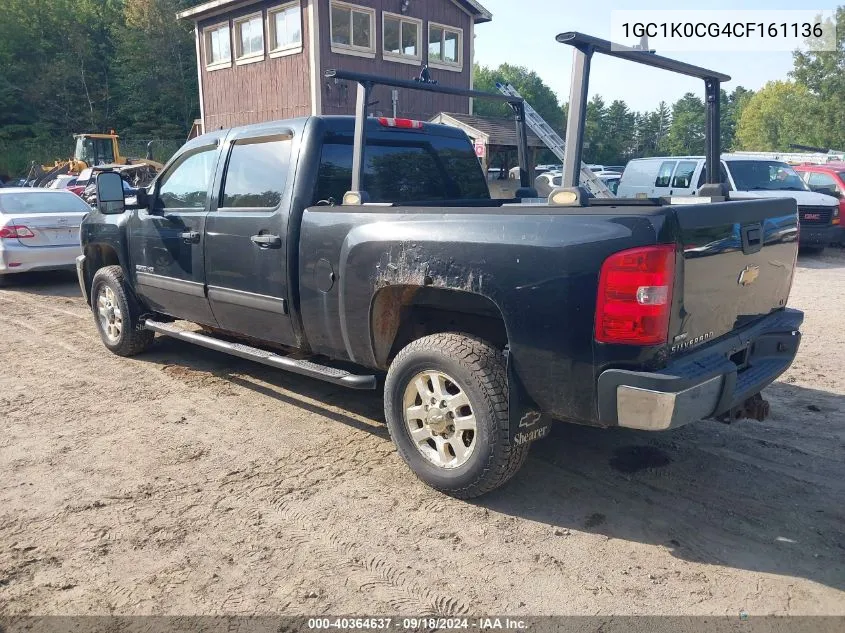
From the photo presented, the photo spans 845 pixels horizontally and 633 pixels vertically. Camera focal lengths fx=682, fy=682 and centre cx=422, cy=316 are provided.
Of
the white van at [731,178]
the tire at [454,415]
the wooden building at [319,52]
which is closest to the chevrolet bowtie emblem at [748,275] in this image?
the tire at [454,415]

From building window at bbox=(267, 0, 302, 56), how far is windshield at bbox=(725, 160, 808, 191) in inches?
496

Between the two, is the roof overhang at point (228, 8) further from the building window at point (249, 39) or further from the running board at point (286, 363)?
the running board at point (286, 363)

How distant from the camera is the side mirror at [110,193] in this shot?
551cm

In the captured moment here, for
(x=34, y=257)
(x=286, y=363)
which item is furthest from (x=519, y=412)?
(x=34, y=257)

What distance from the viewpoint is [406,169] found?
478 centimetres

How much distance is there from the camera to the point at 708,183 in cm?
455

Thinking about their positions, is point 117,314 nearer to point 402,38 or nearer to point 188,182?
point 188,182

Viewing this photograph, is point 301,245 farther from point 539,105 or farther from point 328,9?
point 539,105

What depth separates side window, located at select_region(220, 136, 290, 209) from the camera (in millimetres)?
4457

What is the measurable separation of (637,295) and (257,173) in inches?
112

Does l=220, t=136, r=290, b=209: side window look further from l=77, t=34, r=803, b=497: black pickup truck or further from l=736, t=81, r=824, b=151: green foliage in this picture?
l=736, t=81, r=824, b=151: green foliage

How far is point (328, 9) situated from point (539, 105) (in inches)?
3000

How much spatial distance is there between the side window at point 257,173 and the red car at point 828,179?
1257 centimetres

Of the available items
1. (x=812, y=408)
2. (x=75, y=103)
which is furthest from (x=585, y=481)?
(x=75, y=103)
